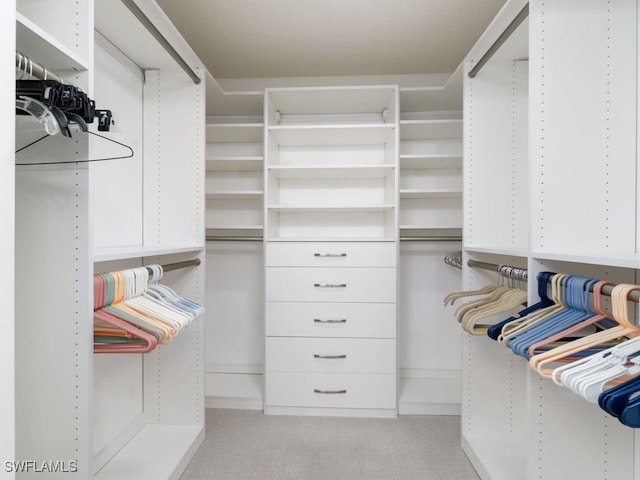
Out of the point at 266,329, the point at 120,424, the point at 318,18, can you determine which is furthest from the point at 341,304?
the point at 318,18

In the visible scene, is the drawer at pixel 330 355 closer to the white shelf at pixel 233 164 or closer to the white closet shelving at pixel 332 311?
the white closet shelving at pixel 332 311

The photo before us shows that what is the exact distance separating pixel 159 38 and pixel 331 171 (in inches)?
52.2

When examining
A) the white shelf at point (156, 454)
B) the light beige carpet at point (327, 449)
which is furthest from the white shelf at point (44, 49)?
the light beige carpet at point (327, 449)

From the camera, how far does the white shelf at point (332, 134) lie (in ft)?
8.18

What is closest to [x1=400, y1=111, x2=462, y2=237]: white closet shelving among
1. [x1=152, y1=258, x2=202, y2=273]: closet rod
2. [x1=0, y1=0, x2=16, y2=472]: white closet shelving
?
[x1=152, y1=258, x2=202, y2=273]: closet rod

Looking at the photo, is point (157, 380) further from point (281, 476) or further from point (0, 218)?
point (0, 218)

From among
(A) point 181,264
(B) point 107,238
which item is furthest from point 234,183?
(B) point 107,238

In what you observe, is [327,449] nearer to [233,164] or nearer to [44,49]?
[233,164]

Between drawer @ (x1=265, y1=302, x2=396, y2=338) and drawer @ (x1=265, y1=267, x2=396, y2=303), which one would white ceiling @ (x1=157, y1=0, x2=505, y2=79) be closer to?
drawer @ (x1=265, y1=267, x2=396, y2=303)

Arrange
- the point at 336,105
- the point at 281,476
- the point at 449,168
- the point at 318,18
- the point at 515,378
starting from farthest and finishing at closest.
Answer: the point at 449,168 → the point at 336,105 → the point at 318,18 → the point at 515,378 → the point at 281,476

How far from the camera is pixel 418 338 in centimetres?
295

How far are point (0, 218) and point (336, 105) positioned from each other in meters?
2.26

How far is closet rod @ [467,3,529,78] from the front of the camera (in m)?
1.46

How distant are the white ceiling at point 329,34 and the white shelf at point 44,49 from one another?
118 centimetres
